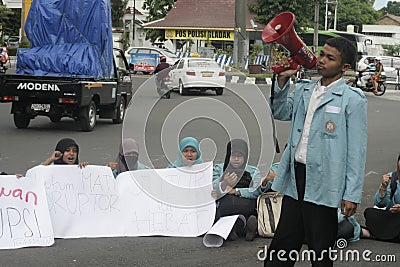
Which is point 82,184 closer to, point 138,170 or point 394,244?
point 138,170

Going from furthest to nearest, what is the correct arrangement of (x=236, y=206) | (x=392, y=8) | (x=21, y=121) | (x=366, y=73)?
(x=392, y=8) < (x=366, y=73) < (x=21, y=121) < (x=236, y=206)

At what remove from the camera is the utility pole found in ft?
137

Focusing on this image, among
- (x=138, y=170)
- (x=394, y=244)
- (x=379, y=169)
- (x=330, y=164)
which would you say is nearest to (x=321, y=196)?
(x=330, y=164)

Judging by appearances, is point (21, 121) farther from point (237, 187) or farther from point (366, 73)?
point (366, 73)

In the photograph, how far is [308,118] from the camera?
488 cm

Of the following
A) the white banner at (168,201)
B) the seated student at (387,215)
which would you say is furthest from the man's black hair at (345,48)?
the white banner at (168,201)

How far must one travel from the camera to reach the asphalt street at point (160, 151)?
6480 mm

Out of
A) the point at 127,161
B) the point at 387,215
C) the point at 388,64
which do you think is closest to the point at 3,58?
the point at 388,64

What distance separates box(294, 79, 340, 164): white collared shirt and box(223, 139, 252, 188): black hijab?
243 centimetres

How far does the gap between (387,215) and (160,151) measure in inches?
234

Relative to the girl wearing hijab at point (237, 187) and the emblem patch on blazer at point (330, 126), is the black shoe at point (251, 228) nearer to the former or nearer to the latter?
the girl wearing hijab at point (237, 187)

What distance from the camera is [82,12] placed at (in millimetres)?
16297

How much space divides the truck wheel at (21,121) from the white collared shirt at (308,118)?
Result: 39.0 feet

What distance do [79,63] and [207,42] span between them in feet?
119
